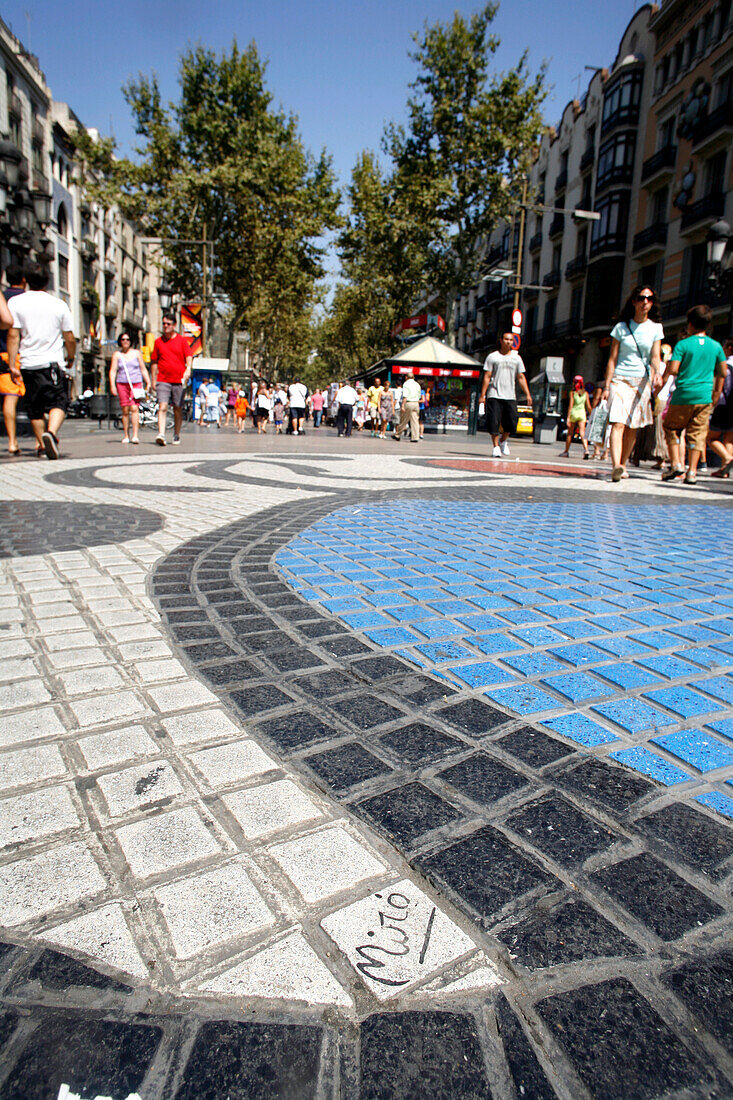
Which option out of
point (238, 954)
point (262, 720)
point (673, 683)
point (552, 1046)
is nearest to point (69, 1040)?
point (238, 954)

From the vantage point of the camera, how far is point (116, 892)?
3.98 feet

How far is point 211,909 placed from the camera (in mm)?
1181

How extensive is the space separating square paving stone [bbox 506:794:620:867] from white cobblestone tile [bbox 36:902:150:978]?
0.75 metres

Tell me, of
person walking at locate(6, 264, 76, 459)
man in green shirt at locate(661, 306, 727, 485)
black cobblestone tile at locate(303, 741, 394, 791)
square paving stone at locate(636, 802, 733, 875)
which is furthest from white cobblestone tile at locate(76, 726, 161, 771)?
man in green shirt at locate(661, 306, 727, 485)

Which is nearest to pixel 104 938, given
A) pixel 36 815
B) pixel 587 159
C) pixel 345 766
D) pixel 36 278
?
pixel 36 815

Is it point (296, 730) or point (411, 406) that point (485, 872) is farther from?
point (411, 406)

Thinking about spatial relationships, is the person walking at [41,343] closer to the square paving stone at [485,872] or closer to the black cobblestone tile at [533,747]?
the black cobblestone tile at [533,747]

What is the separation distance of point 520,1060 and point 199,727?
110cm

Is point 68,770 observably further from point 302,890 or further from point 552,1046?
point 552,1046

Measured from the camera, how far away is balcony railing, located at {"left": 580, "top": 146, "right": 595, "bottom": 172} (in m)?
36.8

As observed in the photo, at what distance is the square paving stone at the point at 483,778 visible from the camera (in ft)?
5.04

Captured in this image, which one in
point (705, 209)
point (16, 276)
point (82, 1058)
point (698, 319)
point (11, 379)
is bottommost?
point (82, 1058)

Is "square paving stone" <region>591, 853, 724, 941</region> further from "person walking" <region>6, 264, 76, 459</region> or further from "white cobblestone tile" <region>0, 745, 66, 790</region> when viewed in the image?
"person walking" <region>6, 264, 76, 459</region>

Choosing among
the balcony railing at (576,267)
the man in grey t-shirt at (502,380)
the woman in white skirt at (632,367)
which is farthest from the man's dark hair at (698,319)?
the balcony railing at (576,267)
